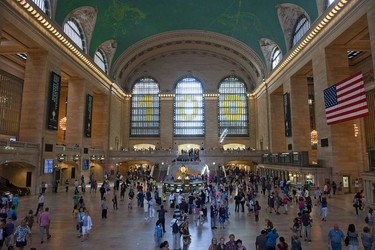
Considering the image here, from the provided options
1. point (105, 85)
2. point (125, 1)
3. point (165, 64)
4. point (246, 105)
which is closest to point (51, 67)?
point (125, 1)

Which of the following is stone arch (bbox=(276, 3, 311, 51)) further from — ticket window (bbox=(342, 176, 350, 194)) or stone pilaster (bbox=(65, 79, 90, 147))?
stone pilaster (bbox=(65, 79, 90, 147))

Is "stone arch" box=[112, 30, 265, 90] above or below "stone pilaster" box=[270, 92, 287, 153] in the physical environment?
above

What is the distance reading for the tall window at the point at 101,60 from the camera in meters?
33.1

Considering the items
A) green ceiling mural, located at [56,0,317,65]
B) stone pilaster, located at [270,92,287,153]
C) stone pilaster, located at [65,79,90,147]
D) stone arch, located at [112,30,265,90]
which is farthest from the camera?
stone arch, located at [112,30,265,90]

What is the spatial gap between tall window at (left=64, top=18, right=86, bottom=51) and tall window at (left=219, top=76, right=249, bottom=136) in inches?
868

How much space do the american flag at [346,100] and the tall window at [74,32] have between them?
21747 mm

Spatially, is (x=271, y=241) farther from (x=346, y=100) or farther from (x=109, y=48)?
(x=109, y=48)

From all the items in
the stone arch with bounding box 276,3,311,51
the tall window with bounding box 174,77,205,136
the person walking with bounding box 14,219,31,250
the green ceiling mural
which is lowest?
the person walking with bounding box 14,219,31,250

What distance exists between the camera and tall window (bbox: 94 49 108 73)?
33.1 m

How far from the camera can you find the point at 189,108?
4397 cm

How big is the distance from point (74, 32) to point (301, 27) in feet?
68.1

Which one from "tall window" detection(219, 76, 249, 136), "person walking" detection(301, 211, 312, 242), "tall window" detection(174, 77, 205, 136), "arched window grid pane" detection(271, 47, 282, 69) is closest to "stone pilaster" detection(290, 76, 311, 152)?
"arched window grid pane" detection(271, 47, 282, 69)

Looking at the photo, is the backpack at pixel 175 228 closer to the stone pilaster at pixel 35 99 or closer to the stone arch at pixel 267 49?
the stone pilaster at pixel 35 99

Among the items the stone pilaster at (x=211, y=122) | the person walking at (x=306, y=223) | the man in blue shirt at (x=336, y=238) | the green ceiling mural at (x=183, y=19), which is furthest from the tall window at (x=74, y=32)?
the man in blue shirt at (x=336, y=238)
